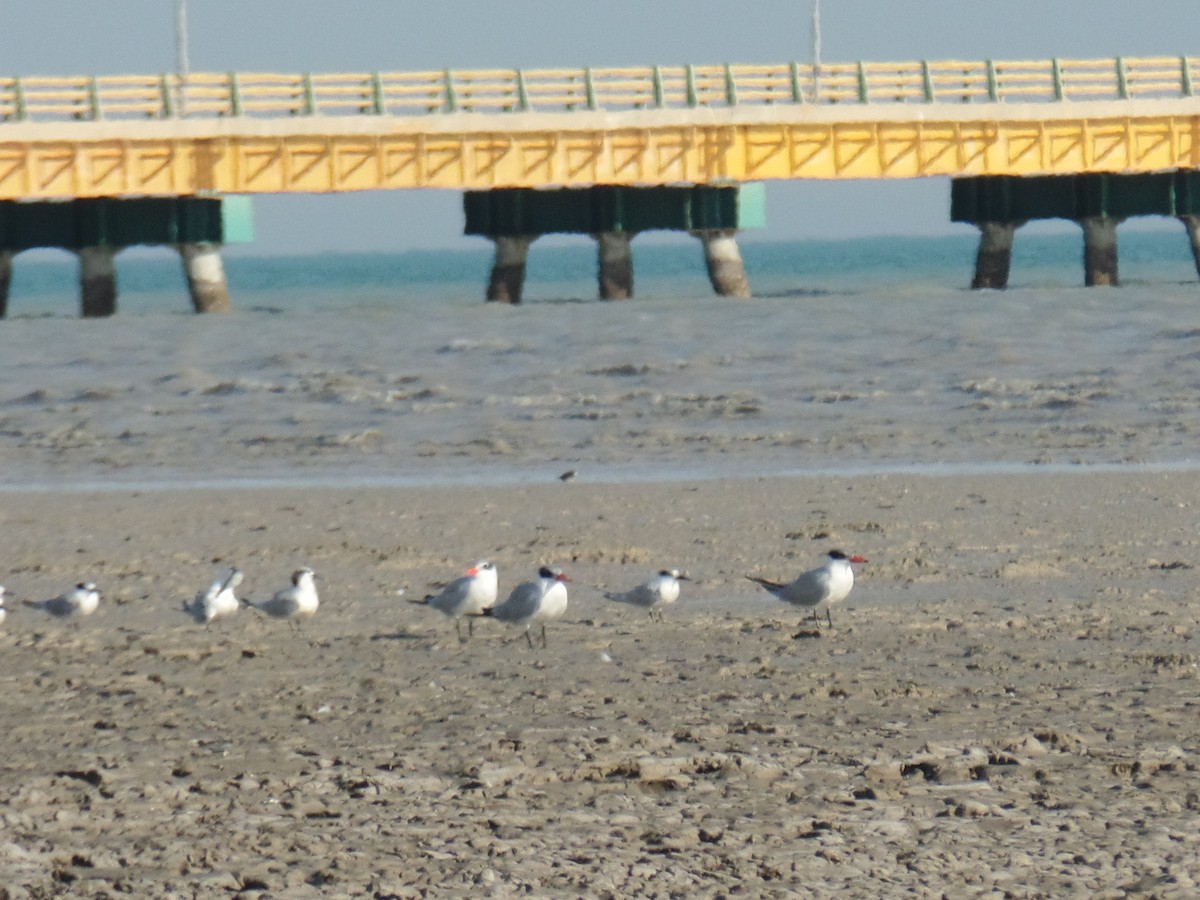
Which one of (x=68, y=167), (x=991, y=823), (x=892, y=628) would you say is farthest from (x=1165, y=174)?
(x=991, y=823)

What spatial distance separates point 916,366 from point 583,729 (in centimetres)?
1905

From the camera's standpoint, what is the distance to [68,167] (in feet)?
115

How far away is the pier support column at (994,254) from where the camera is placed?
41.6 m

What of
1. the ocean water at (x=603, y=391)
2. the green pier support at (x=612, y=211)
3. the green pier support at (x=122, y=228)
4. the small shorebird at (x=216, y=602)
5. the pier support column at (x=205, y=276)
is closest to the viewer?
the small shorebird at (x=216, y=602)

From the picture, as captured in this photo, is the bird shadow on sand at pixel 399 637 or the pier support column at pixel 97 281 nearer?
the bird shadow on sand at pixel 399 637

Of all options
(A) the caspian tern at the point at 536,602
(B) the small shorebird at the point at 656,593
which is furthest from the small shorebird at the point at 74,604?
(B) the small shorebird at the point at 656,593

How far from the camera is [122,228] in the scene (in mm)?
37312

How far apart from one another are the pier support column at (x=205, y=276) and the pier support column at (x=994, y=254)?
15.0 metres

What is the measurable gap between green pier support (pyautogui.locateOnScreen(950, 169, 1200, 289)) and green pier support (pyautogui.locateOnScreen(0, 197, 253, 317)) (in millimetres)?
14418

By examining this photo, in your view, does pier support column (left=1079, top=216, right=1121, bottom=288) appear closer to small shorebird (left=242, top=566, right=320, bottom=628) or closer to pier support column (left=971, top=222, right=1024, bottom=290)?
pier support column (left=971, top=222, right=1024, bottom=290)

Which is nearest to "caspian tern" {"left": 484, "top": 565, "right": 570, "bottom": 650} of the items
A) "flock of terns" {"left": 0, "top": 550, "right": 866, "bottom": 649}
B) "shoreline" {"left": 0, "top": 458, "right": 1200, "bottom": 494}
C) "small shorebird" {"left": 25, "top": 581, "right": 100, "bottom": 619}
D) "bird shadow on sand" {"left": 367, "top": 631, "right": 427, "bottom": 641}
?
"flock of terns" {"left": 0, "top": 550, "right": 866, "bottom": 649}

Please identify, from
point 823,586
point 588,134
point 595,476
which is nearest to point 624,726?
point 823,586

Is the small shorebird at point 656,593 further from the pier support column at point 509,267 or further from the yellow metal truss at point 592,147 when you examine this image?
the pier support column at point 509,267

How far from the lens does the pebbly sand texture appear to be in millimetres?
5539
